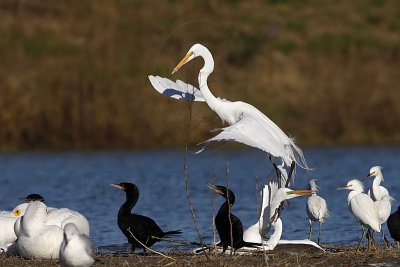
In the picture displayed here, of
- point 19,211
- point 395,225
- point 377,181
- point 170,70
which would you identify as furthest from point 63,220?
point 170,70

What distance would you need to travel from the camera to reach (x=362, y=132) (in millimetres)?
35625

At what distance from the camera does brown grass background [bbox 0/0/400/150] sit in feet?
113

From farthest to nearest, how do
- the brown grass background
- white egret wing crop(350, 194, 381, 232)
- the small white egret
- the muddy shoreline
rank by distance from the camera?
the brown grass background → white egret wing crop(350, 194, 381, 232) → the small white egret → the muddy shoreline

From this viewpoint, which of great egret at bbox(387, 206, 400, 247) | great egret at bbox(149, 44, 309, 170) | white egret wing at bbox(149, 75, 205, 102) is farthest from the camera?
white egret wing at bbox(149, 75, 205, 102)

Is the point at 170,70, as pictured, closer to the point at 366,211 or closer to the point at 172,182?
the point at 172,182

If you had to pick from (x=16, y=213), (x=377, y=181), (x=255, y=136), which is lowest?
(x=16, y=213)

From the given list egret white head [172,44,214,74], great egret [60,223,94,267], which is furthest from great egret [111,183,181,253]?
great egret [60,223,94,267]

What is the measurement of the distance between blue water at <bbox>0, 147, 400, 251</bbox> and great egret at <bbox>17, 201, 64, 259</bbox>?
2115mm

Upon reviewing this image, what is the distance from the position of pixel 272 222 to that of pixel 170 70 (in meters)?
23.3

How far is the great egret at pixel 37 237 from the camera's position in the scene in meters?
13.0

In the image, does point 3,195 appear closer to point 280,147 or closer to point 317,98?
point 280,147

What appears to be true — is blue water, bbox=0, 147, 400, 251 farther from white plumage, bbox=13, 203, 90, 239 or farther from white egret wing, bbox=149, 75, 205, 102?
white egret wing, bbox=149, 75, 205, 102

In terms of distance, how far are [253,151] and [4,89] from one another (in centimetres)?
846

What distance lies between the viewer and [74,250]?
35.7ft
